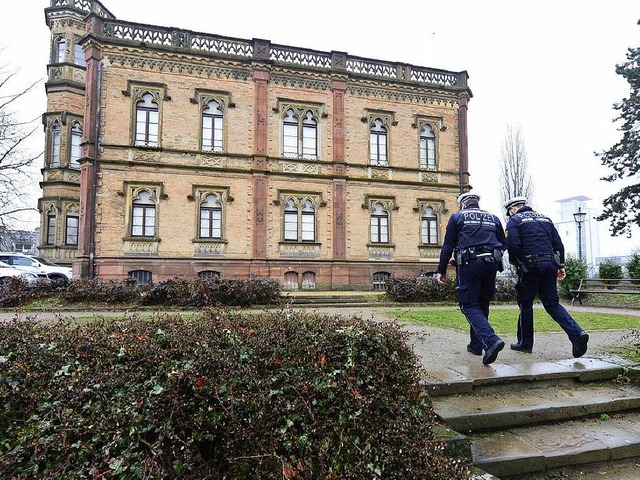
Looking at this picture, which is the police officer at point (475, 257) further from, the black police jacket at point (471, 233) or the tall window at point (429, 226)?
the tall window at point (429, 226)

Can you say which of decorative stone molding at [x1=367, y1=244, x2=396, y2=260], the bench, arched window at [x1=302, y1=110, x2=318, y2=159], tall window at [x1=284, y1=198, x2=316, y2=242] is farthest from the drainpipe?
the bench

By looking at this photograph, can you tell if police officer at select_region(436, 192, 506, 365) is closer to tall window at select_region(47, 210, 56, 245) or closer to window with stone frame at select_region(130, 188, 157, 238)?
window with stone frame at select_region(130, 188, 157, 238)

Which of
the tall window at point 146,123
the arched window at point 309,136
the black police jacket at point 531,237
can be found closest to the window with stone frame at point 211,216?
the tall window at point 146,123

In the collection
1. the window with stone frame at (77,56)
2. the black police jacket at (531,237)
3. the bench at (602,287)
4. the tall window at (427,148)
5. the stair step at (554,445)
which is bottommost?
the stair step at (554,445)

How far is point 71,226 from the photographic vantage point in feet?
79.3

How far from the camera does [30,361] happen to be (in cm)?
257

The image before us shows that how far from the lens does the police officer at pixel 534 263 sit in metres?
5.22

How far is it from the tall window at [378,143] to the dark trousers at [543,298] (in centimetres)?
1749

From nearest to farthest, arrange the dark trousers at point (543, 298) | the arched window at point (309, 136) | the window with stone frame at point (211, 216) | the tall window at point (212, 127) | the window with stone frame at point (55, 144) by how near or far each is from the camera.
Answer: the dark trousers at point (543, 298) → the window with stone frame at point (211, 216) → the tall window at point (212, 127) → the arched window at point (309, 136) → the window with stone frame at point (55, 144)

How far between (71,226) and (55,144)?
5.15 meters

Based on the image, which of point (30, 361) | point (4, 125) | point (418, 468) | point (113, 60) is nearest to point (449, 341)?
point (418, 468)

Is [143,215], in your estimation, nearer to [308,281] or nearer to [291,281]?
[291,281]

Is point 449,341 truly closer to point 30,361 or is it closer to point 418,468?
point 418,468

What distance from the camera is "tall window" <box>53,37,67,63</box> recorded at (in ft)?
79.7
